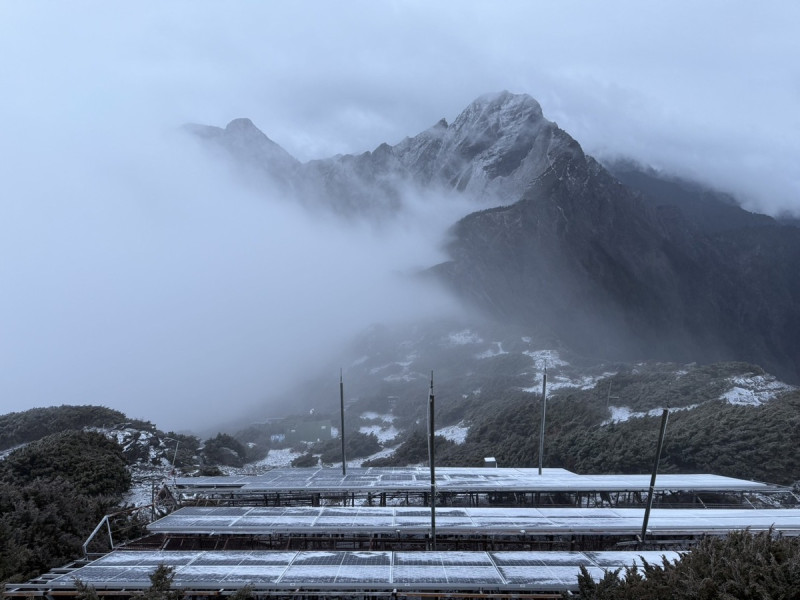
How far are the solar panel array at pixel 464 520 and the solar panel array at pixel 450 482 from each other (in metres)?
1.58

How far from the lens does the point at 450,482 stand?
56.4ft

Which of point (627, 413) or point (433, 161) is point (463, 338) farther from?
point (433, 161)

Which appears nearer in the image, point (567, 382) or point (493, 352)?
point (567, 382)

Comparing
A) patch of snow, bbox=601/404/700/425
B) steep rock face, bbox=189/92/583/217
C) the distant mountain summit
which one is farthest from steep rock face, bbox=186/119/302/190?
patch of snow, bbox=601/404/700/425

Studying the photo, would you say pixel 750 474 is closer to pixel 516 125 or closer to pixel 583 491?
pixel 583 491

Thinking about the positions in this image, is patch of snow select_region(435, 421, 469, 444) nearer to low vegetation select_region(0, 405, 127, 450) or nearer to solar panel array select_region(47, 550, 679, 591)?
low vegetation select_region(0, 405, 127, 450)

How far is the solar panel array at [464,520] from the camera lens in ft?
40.0

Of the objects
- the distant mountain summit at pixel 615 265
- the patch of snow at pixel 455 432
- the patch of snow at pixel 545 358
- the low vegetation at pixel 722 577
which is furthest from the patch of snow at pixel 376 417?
the low vegetation at pixel 722 577

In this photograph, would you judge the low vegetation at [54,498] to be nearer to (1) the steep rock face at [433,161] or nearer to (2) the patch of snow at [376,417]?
(2) the patch of snow at [376,417]

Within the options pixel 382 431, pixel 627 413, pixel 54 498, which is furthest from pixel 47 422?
pixel 627 413

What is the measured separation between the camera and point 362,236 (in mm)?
126125

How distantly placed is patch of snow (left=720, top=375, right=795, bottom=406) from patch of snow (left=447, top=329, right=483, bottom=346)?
40.6m

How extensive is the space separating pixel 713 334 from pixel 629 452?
78237mm

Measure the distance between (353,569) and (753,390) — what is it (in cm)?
3578
